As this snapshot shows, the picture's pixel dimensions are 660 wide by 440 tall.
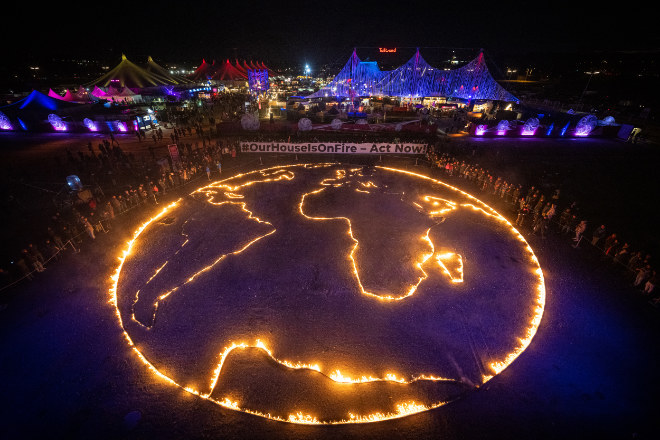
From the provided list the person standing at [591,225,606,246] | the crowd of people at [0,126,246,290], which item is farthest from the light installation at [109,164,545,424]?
the person standing at [591,225,606,246]

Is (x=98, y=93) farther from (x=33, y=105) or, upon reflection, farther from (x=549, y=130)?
(x=549, y=130)

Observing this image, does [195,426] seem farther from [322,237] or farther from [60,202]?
[60,202]

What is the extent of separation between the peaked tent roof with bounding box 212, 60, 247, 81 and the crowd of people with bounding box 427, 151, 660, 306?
43246 millimetres

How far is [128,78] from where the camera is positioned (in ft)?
106

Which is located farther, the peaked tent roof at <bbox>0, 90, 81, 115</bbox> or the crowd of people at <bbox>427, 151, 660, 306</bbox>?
the peaked tent roof at <bbox>0, 90, 81, 115</bbox>

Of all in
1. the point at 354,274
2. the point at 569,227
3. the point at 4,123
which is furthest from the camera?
the point at 4,123

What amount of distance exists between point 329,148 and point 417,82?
20.0 metres

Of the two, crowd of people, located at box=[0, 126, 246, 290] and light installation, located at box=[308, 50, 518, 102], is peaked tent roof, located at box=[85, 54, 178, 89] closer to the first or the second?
crowd of people, located at box=[0, 126, 246, 290]

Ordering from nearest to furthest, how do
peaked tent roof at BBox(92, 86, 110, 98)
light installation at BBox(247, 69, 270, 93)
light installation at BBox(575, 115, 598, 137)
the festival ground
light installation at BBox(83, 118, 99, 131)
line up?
the festival ground
light installation at BBox(575, 115, 598, 137)
light installation at BBox(83, 118, 99, 131)
peaked tent roof at BBox(92, 86, 110, 98)
light installation at BBox(247, 69, 270, 93)

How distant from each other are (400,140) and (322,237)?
16.0 metres

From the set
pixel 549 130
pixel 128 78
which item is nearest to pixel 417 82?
pixel 549 130

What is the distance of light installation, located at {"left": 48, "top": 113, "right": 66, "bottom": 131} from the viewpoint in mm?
28212

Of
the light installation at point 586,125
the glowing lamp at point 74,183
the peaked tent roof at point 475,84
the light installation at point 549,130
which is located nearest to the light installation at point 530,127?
the light installation at point 549,130

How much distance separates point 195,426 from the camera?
6.27 meters
